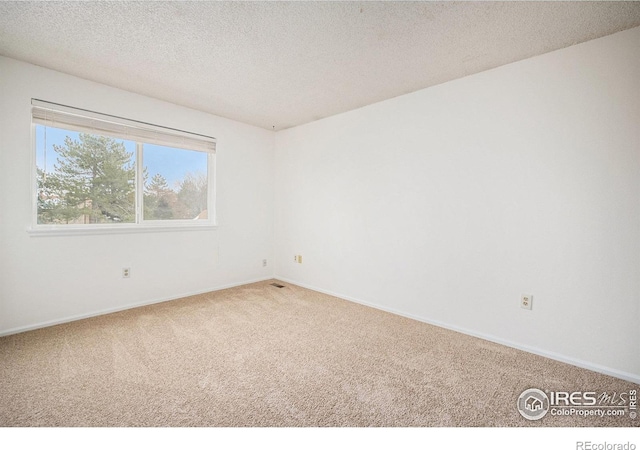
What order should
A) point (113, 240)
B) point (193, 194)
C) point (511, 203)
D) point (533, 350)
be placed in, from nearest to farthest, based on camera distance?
point (533, 350)
point (511, 203)
point (113, 240)
point (193, 194)

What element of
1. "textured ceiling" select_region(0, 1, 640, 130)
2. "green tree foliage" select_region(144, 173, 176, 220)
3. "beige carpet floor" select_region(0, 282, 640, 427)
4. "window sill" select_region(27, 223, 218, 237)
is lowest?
"beige carpet floor" select_region(0, 282, 640, 427)

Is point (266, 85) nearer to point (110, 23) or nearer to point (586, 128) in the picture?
point (110, 23)

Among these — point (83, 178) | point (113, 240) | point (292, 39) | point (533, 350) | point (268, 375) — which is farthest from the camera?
point (113, 240)

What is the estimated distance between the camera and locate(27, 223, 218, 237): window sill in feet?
8.87

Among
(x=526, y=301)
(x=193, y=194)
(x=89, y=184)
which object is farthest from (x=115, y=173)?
(x=526, y=301)

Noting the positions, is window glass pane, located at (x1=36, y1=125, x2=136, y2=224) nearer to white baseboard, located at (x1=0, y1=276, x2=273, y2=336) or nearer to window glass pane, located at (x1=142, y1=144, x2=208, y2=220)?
window glass pane, located at (x1=142, y1=144, x2=208, y2=220)

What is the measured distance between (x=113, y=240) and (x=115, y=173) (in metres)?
0.71

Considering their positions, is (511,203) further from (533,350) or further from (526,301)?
(533,350)

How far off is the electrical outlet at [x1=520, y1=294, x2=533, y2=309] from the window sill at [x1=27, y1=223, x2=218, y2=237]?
345 centimetres

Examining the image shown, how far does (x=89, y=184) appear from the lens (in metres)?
3.00

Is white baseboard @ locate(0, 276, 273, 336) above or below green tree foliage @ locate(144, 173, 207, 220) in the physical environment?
below

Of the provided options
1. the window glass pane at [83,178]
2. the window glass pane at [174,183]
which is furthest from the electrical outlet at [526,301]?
the window glass pane at [83,178]

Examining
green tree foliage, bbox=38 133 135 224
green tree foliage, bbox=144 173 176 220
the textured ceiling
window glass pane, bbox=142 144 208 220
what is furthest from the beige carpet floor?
the textured ceiling

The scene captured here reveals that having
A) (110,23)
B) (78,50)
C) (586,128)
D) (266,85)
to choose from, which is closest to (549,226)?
(586,128)
